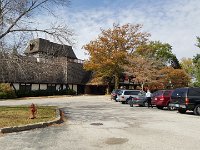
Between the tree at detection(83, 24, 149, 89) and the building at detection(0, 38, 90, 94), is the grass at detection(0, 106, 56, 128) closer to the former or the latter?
the building at detection(0, 38, 90, 94)

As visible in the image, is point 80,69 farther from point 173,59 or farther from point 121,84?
point 173,59

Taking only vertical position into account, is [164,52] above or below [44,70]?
above

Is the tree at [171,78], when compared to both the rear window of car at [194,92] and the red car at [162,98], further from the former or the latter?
the rear window of car at [194,92]

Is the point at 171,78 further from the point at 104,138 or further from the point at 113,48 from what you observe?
the point at 104,138

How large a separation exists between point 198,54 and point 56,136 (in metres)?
35.9

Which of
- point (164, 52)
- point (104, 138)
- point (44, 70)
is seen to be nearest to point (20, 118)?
point (104, 138)

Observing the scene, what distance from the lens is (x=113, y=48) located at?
5869cm

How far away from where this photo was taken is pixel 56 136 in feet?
39.1

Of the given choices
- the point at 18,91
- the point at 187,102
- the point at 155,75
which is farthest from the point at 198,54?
the point at 18,91

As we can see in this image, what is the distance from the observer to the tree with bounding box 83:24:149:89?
57841 mm

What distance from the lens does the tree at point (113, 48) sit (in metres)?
57.8

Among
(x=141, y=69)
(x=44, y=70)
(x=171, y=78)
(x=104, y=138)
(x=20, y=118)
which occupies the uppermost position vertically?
(x=141, y=69)

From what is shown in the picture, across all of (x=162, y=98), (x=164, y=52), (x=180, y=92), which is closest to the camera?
(x=180, y=92)

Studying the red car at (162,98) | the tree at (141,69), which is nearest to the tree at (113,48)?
the tree at (141,69)
